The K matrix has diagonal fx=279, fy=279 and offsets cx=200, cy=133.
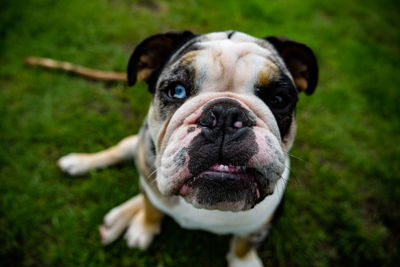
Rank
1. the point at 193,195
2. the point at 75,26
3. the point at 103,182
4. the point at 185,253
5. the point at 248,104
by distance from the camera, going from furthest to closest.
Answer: the point at 75,26 → the point at 103,182 → the point at 185,253 → the point at 248,104 → the point at 193,195

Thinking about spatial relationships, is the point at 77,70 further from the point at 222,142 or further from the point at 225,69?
the point at 222,142

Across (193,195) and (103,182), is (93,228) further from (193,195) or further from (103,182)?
(193,195)

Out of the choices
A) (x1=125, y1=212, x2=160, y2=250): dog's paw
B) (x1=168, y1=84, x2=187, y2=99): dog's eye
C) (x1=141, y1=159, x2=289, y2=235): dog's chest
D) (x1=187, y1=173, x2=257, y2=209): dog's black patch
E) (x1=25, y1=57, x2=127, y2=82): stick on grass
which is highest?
(x1=168, y1=84, x2=187, y2=99): dog's eye

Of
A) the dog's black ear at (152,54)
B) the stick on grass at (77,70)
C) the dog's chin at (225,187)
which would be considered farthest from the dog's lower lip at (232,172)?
the stick on grass at (77,70)

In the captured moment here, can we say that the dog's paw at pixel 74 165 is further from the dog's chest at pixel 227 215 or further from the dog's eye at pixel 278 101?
the dog's eye at pixel 278 101

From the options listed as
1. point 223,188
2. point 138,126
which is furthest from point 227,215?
point 138,126

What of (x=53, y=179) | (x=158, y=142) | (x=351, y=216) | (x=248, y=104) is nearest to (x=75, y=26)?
(x=53, y=179)

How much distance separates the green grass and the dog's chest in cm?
78

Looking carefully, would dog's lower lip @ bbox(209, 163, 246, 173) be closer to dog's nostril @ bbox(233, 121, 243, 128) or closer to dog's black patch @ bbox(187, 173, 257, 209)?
dog's black patch @ bbox(187, 173, 257, 209)

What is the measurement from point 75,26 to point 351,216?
16.1 feet

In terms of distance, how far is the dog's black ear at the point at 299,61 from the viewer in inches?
84.4

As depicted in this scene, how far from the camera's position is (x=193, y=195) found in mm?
1519

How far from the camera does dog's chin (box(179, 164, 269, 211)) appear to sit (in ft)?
4.74

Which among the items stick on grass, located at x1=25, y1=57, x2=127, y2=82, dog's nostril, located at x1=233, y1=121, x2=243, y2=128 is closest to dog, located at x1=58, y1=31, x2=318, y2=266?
dog's nostril, located at x1=233, y1=121, x2=243, y2=128
